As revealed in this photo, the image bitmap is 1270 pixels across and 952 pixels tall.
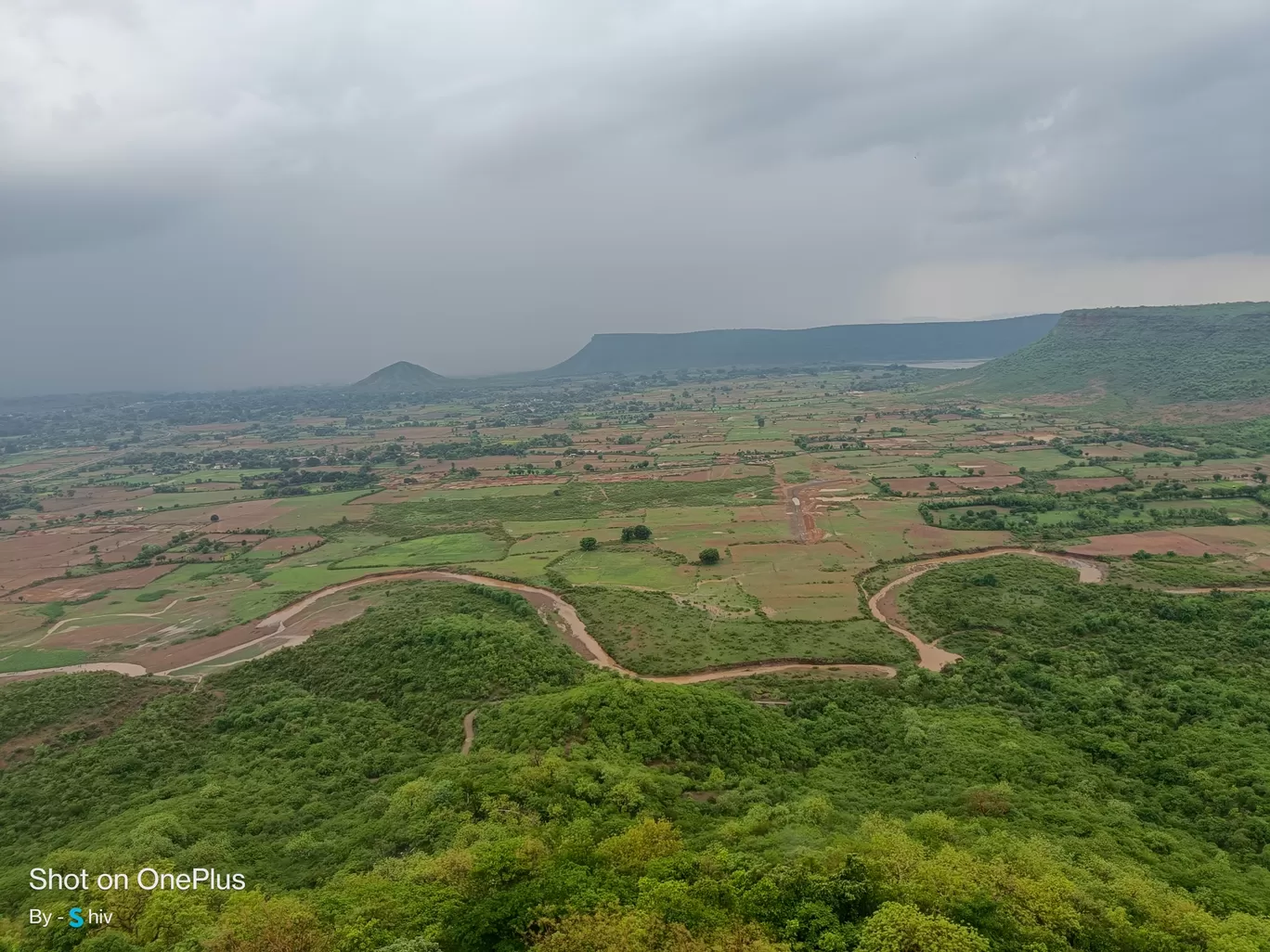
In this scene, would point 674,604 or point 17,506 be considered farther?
point 17,506

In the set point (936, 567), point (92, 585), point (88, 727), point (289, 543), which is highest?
point (289, 543)

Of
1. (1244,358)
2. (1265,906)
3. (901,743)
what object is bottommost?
(901,743)

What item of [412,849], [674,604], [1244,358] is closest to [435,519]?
[674,604]

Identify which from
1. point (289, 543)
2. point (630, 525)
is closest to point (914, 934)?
point (630, 525)

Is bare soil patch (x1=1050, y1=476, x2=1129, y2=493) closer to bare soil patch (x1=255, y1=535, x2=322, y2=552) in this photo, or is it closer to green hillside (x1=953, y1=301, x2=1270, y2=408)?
green hillside (x1=953, y1=301, x2=1270, y2=408)

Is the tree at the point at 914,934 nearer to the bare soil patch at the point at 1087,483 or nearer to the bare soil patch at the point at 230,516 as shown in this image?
the bare soil patch at the point at 1087,483

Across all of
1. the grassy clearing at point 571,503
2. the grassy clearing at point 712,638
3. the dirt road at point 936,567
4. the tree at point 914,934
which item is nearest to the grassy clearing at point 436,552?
the grassy clearing at point 571,503

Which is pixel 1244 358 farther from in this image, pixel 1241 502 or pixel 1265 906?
pixel 1265 906

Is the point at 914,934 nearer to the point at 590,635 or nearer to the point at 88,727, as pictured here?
the point at 590,635
